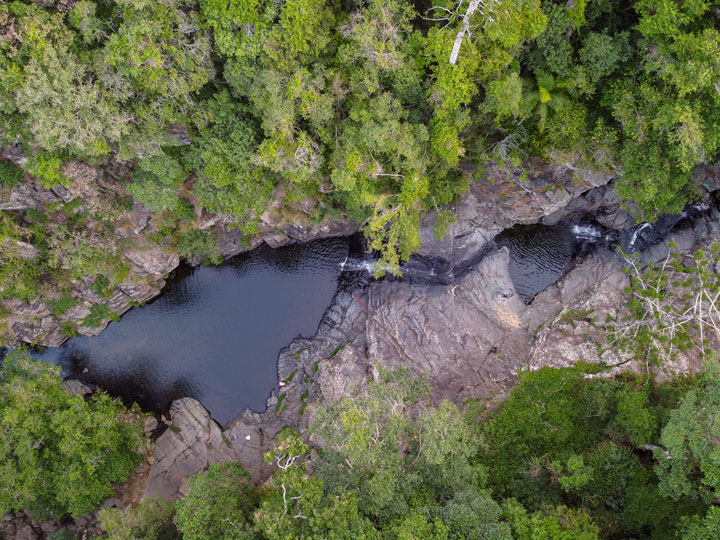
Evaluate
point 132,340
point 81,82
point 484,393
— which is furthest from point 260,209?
point 484,393

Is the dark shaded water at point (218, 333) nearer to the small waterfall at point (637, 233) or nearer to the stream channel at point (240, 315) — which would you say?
the stream channel at point (240, 315)

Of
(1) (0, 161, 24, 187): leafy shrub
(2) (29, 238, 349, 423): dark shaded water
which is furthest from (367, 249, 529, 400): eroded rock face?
(1) (0, 161, 24, 187): leafy shrub

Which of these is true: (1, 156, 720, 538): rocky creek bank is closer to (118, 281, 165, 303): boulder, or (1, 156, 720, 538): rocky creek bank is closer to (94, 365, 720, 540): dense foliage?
(118, 281, 165, 303): boulder

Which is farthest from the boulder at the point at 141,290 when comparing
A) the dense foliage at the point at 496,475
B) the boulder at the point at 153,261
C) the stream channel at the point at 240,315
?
the dense foliage at the point at 496,475

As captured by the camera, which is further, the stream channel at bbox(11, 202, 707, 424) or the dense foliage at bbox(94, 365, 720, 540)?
the stream channel at bbox(11, 202, 707, 424)

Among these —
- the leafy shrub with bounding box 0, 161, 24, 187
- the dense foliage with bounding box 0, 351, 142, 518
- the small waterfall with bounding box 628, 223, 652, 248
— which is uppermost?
the leafy shrub with bounding box 0, 161, 24, 187

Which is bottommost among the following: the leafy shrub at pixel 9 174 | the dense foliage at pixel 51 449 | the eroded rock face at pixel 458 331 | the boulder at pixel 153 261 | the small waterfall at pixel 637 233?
the dense foliage at pixel 51 449

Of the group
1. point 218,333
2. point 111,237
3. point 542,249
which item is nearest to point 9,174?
point 111,237
